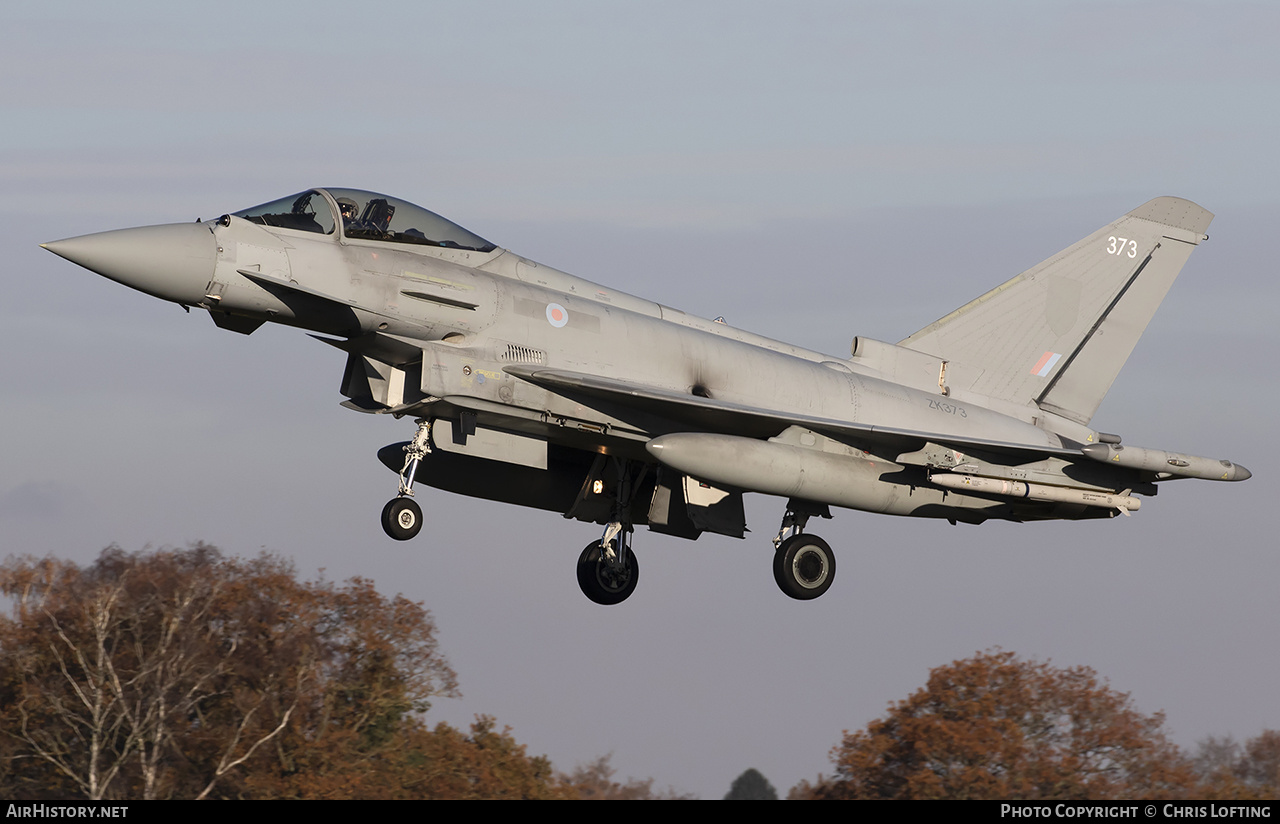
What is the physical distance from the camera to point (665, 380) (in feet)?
56.4

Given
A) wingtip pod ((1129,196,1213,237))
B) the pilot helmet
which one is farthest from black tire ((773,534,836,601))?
wingtip pod ((1129,196,1213,237))

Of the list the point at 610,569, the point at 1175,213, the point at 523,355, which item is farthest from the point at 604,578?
the point at 1175,213

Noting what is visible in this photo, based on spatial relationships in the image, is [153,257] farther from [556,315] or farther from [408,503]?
[556,315]

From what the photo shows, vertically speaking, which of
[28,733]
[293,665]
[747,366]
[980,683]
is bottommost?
[28,733]

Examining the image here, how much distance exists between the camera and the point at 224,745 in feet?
87.8

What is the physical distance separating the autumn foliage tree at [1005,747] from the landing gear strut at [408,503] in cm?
1066

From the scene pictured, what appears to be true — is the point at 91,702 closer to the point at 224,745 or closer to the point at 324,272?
the point at 224,745

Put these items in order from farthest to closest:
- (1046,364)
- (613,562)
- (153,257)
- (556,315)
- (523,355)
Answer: (1046,364) → (613,562) → (556,315) → (523,355) → (153,257)

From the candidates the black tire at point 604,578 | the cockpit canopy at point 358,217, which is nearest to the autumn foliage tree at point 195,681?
the black tire at point 604,578

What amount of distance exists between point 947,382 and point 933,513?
2187mm

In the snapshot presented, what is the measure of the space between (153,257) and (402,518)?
3.72m

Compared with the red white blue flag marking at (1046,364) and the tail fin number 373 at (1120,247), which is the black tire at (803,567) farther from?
the tail fin number 373 at (1120,247)

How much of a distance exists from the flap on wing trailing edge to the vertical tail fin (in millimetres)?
2289

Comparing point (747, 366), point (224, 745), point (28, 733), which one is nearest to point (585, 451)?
point (747, 366)
